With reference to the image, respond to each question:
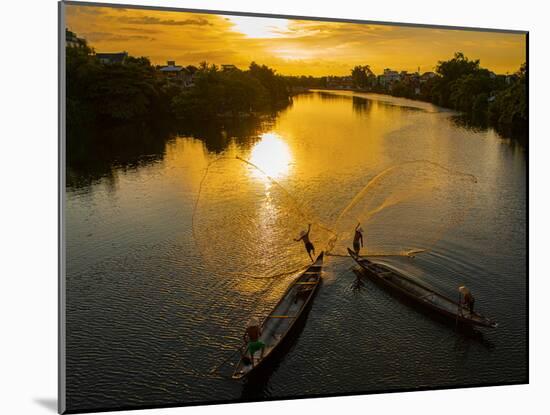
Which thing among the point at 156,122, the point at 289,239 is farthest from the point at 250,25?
the point at 289,239

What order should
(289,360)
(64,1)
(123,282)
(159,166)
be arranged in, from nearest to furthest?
(64,1), (289,360), (123,282), (159,166)

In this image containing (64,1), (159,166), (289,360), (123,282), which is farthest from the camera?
(159,166)

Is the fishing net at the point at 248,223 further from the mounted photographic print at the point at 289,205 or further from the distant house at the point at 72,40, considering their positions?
the distant house at the point at 72,40

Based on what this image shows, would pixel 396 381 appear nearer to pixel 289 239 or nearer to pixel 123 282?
pixel 289 239

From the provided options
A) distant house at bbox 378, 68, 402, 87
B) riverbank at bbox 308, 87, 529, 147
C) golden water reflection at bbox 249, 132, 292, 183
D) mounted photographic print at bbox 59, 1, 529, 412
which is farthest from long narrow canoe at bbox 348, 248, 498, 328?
distant house at bbox 378, 68, 402, 87

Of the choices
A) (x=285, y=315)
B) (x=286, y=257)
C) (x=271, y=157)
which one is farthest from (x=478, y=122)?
(x=285, y=315)

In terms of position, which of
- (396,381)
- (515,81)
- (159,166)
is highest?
(515,81)

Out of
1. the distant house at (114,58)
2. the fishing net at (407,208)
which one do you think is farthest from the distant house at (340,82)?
the distant house at (114,58)
